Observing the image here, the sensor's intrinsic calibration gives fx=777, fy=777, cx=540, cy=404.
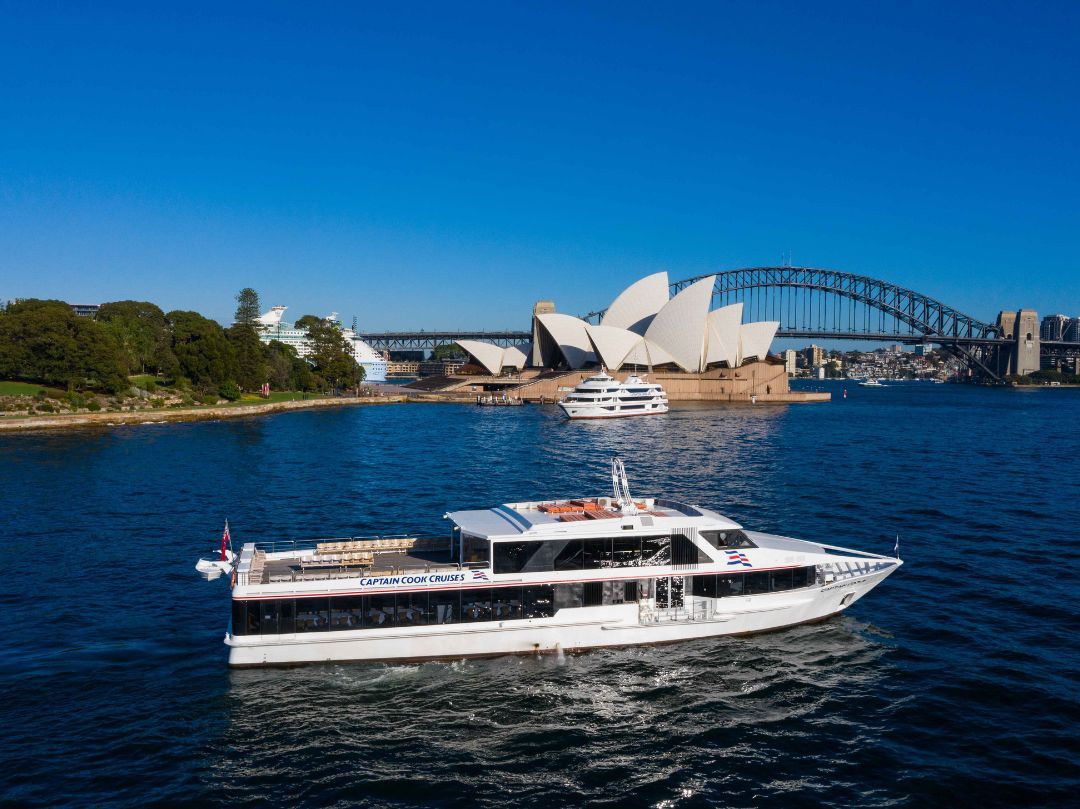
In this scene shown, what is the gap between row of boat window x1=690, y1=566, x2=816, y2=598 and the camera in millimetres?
20906

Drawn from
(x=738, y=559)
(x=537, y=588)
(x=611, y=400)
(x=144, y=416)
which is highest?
(x=611, y=400)

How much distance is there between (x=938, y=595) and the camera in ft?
82.5

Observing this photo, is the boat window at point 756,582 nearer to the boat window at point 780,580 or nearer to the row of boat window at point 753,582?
the row of boat window at point 753,582

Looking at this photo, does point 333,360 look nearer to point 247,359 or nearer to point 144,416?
point 247,359

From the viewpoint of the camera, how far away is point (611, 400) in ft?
327

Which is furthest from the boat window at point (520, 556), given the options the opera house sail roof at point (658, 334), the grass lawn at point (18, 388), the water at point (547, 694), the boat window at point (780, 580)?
the opera house sail roof at point (658, 334)

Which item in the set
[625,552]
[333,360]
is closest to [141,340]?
[333,360]

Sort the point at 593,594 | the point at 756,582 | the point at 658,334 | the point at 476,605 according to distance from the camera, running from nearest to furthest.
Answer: the point at 476,605
the point at 593,594
the point at 756,582
the point at 658,334

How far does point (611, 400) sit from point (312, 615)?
82.4 metres

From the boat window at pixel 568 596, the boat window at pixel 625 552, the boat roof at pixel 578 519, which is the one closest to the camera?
the boat window at pixel 568 596

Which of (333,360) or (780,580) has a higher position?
(333,360)

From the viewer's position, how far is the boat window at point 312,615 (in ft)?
61.8

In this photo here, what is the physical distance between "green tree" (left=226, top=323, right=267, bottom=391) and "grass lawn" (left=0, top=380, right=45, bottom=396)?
1022 inches

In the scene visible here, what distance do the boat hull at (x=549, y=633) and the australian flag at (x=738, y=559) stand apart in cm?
95
